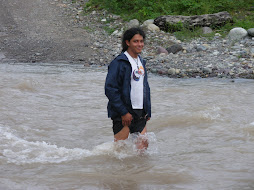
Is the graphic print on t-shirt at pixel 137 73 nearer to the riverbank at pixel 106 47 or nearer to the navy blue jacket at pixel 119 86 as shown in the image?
the navy blue jacket at pixel 119 86

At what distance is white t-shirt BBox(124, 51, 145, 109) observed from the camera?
14.2 feet

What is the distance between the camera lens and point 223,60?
12.3 meters

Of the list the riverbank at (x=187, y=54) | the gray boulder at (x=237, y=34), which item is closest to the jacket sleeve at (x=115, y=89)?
the riverbank at (x=187, y=54)

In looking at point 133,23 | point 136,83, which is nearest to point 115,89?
point 136,83

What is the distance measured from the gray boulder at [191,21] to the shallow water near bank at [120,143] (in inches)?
209

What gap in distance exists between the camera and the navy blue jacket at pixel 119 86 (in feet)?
13.8

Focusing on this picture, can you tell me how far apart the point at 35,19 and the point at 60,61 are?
583cm

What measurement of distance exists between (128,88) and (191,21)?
39.5 ft

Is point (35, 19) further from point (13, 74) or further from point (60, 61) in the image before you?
point (13, 74)

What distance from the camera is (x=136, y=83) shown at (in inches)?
171

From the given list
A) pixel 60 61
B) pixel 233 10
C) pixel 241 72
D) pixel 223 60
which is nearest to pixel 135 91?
pixel 241 72

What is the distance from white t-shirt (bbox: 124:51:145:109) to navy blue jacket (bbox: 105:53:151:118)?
0.16ft

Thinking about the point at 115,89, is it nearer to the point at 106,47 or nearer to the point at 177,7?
the point at 106,47

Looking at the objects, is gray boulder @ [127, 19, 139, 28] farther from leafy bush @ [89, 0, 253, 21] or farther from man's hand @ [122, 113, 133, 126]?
man's hand @ [122, 113, 133, 126]
